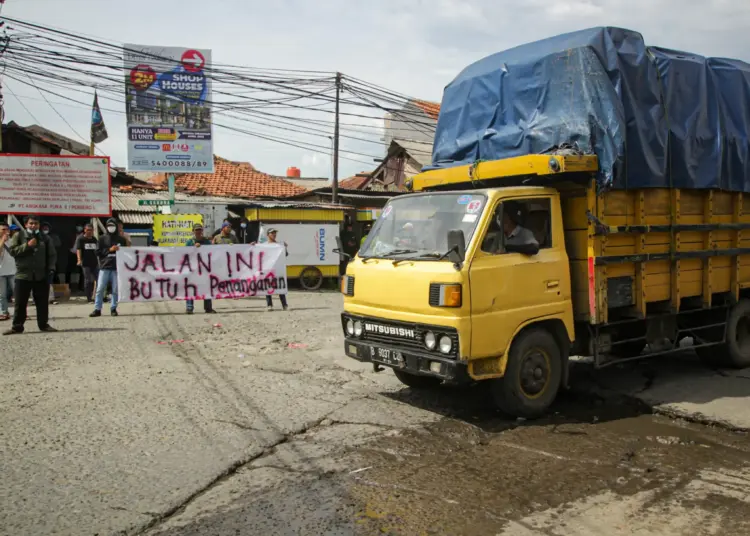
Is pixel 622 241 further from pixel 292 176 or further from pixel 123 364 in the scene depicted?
pixel 292 176

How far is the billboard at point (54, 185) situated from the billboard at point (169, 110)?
464 cm

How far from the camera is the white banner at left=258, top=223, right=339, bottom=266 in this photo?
20.1 meters

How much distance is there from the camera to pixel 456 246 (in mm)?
5285

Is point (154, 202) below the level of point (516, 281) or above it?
above

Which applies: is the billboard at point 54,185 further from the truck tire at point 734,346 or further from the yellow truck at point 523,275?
the truck tire at point 734,346

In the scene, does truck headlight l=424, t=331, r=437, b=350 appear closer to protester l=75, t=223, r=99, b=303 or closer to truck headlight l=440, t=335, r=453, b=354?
truck headlight l=440, t=335, r=453, b=354

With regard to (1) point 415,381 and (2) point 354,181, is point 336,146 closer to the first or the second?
(1) point 415,381

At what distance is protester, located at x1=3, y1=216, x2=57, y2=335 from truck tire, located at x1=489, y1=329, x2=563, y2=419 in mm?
7821

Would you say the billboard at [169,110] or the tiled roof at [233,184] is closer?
the billboard at [169,110]

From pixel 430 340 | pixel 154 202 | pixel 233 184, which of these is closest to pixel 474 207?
pixel 430 340

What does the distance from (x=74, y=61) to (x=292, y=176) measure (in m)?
31.5

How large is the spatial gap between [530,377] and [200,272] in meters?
9.05

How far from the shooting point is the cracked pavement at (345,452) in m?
3.83

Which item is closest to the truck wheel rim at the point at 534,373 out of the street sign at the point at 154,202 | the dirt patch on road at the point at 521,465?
the dirt patch on road at the point at 521,465
